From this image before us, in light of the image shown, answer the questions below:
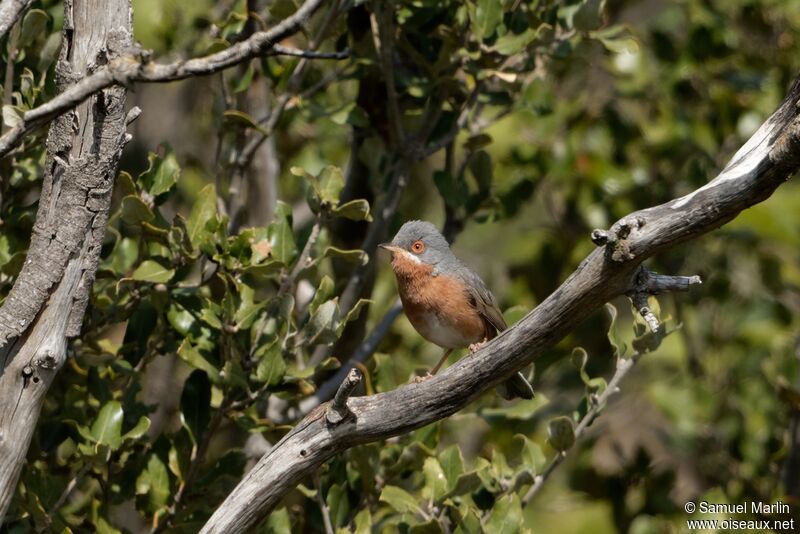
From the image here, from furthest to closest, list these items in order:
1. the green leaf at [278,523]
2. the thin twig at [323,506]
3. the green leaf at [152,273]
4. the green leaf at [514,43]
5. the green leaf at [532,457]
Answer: the green leaf at [514,43] < the green leaf at [532,457] < the green leaf at [278,523] < the thin twig at [323,506] < the green leaf at [152,273]

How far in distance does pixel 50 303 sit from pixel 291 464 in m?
0.94

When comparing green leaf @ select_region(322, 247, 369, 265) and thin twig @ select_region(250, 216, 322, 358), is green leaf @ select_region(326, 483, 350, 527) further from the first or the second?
green leaf @ select_region(322, 247, 369, 265)

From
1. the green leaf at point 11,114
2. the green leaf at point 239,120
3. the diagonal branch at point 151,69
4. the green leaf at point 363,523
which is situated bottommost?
the green leaf at point 363,523

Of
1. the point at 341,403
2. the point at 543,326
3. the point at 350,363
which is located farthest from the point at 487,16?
the point at 341,403

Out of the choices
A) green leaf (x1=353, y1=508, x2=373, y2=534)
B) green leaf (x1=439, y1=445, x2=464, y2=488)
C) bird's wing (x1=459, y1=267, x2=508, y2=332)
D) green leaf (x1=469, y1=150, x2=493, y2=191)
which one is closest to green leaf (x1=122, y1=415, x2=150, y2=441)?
green leaf (x1=353, y1=508, x2=373, y2=534)

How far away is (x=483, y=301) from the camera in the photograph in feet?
16.6

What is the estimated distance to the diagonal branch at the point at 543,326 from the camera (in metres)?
2.86

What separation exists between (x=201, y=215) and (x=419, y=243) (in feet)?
4.29

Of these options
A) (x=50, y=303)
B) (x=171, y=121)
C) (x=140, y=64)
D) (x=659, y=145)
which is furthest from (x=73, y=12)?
(x=171, y=121)

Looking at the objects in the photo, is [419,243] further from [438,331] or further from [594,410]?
[594,410]

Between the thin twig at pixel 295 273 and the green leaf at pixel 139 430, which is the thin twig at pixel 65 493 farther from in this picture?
the thin twig at pixel 295 273

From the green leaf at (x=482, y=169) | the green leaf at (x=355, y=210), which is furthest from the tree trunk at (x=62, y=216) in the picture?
the green leaf at (x=482, y=169)

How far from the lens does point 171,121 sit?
25.8ft

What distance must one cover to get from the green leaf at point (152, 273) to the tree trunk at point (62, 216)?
0.60m
